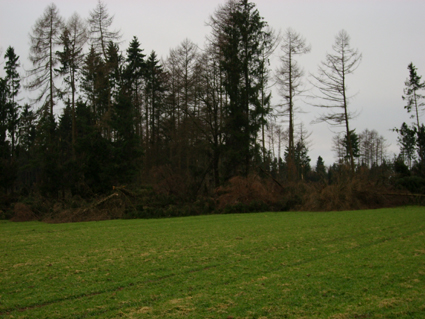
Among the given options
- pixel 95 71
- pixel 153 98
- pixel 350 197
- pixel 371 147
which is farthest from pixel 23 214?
pixel 371 147

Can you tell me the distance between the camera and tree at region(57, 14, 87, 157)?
24.2 m

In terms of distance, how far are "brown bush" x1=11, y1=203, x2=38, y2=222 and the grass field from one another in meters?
10.4

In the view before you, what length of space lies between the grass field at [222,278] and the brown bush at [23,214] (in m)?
10.4

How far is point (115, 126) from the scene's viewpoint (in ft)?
74.4

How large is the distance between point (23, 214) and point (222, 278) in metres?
16.1

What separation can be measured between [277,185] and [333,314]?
59.9 ft

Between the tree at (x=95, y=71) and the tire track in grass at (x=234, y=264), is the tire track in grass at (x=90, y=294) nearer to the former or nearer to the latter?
the tire track in grass at (x=234, y=264)

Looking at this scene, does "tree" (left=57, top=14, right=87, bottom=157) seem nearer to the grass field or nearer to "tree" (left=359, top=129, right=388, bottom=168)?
the grass field

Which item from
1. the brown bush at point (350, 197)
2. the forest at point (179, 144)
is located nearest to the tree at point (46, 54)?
the forest at point (179, 144)

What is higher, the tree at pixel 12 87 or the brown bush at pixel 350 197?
the tree at pixel 12 87

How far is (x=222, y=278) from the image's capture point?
4711 mm

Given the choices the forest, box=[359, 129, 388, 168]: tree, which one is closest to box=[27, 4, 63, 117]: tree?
the forest

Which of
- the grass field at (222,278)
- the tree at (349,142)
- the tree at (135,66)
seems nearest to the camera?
the grass field at (222,278)

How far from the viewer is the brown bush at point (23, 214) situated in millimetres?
17395
